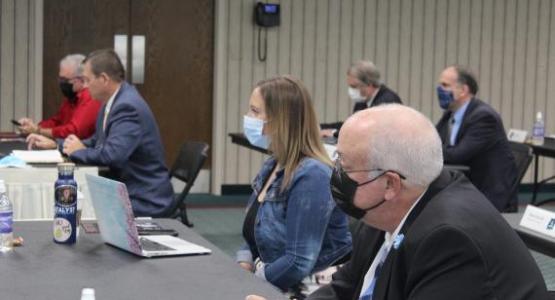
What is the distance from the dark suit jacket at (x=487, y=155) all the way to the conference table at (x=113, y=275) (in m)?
2.91

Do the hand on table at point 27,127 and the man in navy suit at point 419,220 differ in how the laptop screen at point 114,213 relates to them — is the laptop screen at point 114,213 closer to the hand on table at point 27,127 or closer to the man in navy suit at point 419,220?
the man in navy suit at point 419,220

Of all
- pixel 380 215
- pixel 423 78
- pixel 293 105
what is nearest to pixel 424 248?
pixel 380 215

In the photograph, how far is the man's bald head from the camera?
2066mm

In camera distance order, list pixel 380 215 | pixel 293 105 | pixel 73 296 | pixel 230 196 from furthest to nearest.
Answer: pixel 230 196, pixel 293 105, pixel 73 296, pixel 380 215

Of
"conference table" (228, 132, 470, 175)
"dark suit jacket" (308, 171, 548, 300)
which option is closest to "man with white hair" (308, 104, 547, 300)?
"dark suit jacket" (308, 171, 548, 300)

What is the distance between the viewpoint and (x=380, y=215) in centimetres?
216

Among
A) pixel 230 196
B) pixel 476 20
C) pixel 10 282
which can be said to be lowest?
pixel 230 196

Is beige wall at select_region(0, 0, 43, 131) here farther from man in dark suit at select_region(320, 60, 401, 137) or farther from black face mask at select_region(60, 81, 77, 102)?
man in dark suit at select_region(320, 60, 401, 137)

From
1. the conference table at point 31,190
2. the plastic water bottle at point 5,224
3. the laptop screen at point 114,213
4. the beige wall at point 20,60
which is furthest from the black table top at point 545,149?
the plastic water bottle at point 5,224

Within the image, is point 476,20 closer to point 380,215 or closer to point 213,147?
point 213,147

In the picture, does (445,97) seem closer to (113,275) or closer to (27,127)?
(27,127)

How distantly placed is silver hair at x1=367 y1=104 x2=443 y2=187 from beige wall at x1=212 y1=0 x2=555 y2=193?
679cm

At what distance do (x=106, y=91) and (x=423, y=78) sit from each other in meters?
5.03

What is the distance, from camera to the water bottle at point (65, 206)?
10.00 feet
